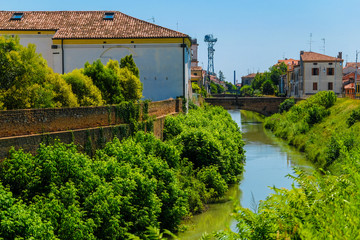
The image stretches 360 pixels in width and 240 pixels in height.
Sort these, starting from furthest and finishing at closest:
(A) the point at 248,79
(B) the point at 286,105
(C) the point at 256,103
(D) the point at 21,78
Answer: (A) the point at 248,79
(C) the point at 256,103
(B) the point at 286,105
(D) the point at 21,78

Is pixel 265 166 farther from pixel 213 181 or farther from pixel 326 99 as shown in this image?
pixel 326 99

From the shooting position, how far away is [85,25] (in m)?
29.5

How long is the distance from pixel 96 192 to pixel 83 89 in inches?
307

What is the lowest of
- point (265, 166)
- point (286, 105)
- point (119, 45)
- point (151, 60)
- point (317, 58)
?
point (265, 166)

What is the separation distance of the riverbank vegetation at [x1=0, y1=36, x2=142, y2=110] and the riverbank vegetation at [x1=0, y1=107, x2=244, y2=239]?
2.39 meters

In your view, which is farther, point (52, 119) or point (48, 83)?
point (48, 83)

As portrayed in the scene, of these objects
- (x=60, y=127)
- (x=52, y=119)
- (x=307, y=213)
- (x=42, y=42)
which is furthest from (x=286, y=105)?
(x=307, y=213)

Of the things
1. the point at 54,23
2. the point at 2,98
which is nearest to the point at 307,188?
the point at 2,98

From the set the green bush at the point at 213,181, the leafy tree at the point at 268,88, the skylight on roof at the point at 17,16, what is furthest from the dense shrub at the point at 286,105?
the leafy tree at the point at 268,88

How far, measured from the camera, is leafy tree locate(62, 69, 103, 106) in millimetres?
18938

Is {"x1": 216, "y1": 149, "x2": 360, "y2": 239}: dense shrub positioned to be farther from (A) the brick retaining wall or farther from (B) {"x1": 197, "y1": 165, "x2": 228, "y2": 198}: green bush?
(B) {"x1": 197, "y1": 165, "x2": 228, "y2": 198}: green bush

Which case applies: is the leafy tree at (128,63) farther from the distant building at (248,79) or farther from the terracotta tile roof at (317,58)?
the distant building at (248,79)

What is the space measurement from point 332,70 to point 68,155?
2126 inches

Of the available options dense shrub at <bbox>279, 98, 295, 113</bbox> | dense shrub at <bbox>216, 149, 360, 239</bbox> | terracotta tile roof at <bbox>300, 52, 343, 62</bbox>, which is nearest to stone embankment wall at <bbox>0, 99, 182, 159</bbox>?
dense shrub at <bbox>216, 149, 360, 239</bbox>
